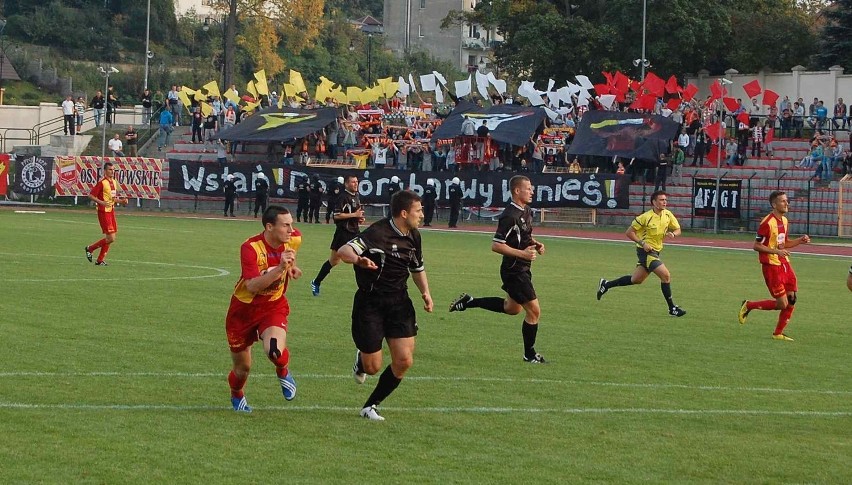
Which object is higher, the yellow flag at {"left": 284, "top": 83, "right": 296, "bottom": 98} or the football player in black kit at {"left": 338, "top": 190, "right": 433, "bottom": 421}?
the yellow flag at {"left": 284, "top": 83, "right": 296, "bottom": 98}

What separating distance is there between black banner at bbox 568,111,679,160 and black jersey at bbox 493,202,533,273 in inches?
1263

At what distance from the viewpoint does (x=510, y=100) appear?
5231cm

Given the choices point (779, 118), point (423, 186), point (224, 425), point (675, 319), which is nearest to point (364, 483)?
point (224, 425)

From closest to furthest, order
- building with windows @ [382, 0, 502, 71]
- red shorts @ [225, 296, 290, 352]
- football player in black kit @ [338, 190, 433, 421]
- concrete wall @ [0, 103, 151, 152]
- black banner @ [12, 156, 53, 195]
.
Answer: red shorts @ [225, 296, 290, 352], football player in black kit @ [338, 190, 433, 421], black banner @ [12, 156, 53, 195], concrete wall @ [0, 103, 151, 152], building with windows @ [382, 0, 502, 71]

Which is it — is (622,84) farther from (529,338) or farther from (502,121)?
(529,338)

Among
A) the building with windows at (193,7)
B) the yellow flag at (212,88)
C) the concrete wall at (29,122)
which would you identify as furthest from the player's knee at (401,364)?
the building with windows at (193,7)

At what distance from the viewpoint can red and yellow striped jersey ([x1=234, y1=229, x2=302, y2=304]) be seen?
1006 cm

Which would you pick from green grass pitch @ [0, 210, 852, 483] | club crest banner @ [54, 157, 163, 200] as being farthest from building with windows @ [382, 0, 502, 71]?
green grass pitch @ [0, 210, 852, 483]

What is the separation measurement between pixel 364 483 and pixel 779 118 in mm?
43181

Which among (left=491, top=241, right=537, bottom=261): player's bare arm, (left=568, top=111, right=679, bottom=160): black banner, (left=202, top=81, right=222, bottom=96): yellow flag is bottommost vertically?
(left=491, top=241, right=537, bottom=261): player's bare arm

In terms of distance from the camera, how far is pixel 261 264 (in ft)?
33.3

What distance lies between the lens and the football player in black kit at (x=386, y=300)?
10359mm

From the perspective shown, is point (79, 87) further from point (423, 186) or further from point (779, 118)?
point (779, 118)

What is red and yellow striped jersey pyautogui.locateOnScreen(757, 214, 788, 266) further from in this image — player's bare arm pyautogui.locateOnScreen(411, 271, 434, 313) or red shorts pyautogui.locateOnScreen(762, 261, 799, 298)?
player's bare arm pyautogui.locateOnScreen(411, 271, 434, 313)
